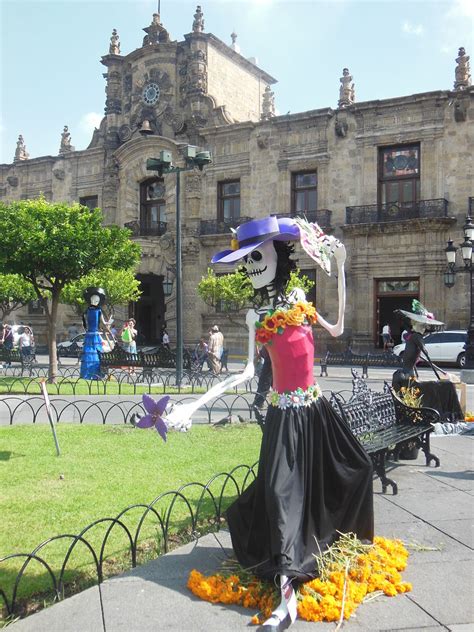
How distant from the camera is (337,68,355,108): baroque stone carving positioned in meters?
25.6

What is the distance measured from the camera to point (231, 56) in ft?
103

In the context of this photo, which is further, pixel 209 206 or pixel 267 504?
pixel 209 206

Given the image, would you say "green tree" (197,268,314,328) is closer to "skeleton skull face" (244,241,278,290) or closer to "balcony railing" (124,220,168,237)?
"balcony railing" (124,220,168,237)

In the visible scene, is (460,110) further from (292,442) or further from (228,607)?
(228,607)

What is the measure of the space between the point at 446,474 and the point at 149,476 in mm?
3090

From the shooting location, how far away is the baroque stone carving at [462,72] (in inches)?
941

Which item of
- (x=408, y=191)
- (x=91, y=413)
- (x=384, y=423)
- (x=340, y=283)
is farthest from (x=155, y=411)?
(x=408, y=191)

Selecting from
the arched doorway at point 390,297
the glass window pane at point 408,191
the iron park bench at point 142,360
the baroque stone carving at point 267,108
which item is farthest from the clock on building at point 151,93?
the iron park bench at point 142,360

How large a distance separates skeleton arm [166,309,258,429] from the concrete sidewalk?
99cm

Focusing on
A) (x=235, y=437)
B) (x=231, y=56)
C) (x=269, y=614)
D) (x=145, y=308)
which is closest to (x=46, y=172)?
(x=145, y=308)

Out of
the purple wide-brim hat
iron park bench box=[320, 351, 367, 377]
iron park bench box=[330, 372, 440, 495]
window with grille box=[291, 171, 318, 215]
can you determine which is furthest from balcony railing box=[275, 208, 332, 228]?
the purple wide-brim hat

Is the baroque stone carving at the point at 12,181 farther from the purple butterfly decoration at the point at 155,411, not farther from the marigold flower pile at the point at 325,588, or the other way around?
the marigold flower pile at the point at 325,588

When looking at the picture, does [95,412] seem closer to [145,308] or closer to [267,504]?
[267,504]

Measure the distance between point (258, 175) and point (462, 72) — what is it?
367 inches
